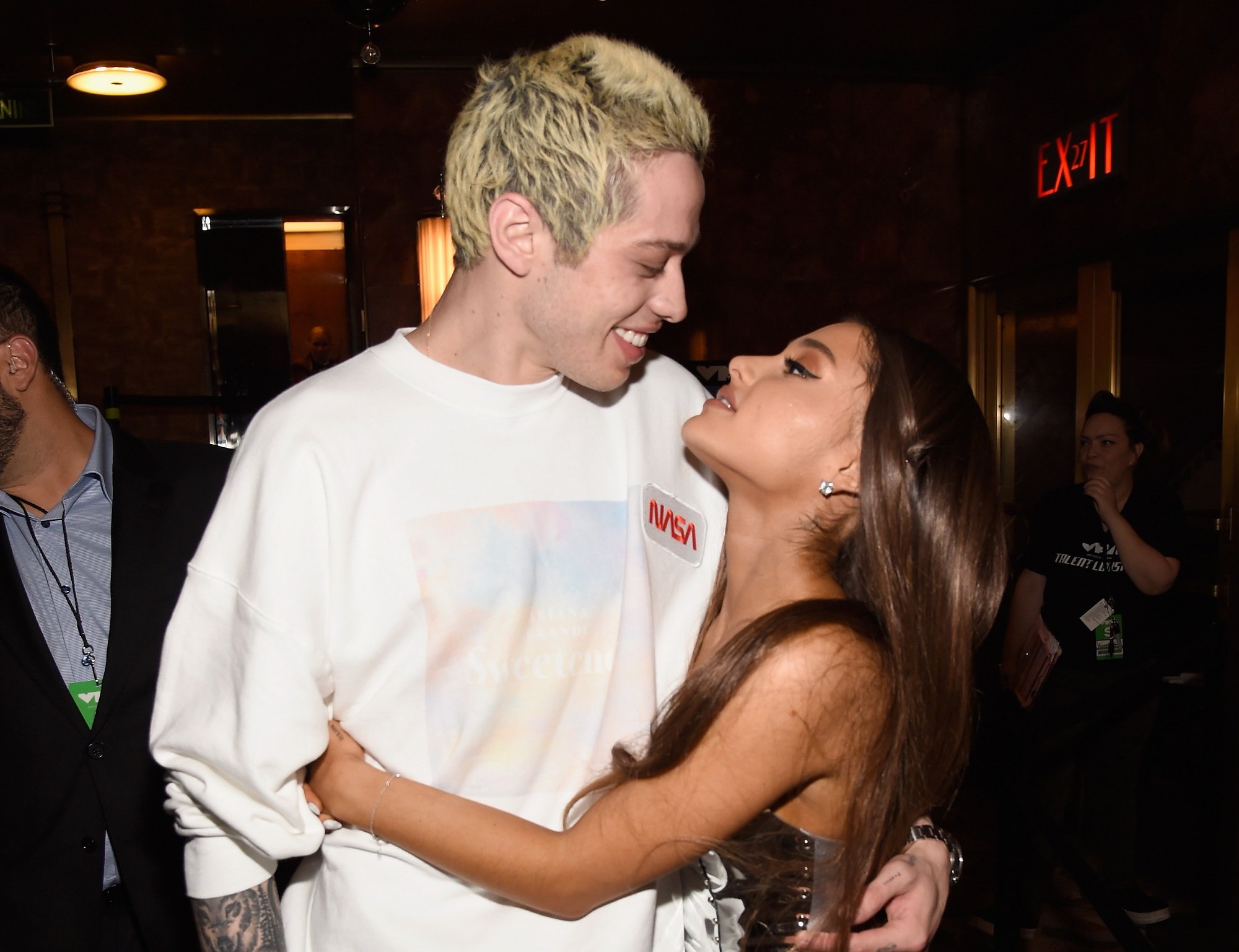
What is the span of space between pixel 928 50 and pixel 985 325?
1.56m

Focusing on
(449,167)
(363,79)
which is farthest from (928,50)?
(449,167)

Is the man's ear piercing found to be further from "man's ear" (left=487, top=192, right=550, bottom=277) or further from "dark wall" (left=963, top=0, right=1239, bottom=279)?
"dark wall" (left=963, top=0, right=1239, bottom=279)

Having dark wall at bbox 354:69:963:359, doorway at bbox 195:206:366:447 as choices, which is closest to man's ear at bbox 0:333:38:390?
dark wall at bbox 354:69:963:359

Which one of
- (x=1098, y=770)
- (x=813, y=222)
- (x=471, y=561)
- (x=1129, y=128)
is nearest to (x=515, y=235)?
(x=471, y=561)

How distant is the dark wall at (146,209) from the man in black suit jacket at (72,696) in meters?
5.67

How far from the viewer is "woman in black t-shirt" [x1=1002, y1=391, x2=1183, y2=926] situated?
355cm

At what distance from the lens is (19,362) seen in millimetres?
1946

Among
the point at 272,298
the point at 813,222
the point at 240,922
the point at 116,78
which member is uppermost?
the point at 116,78

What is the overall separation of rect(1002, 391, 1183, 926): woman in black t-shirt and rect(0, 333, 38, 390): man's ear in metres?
3.34

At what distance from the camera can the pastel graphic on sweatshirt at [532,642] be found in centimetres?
129

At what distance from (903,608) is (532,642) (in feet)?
1.79

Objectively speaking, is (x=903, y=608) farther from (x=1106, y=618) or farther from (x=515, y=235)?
(x=1106, y=618)

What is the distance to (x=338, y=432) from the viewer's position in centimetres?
127

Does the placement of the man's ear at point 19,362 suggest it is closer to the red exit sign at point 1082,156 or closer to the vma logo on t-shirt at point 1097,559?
the vma logo on t-shirt at point 1097,559
